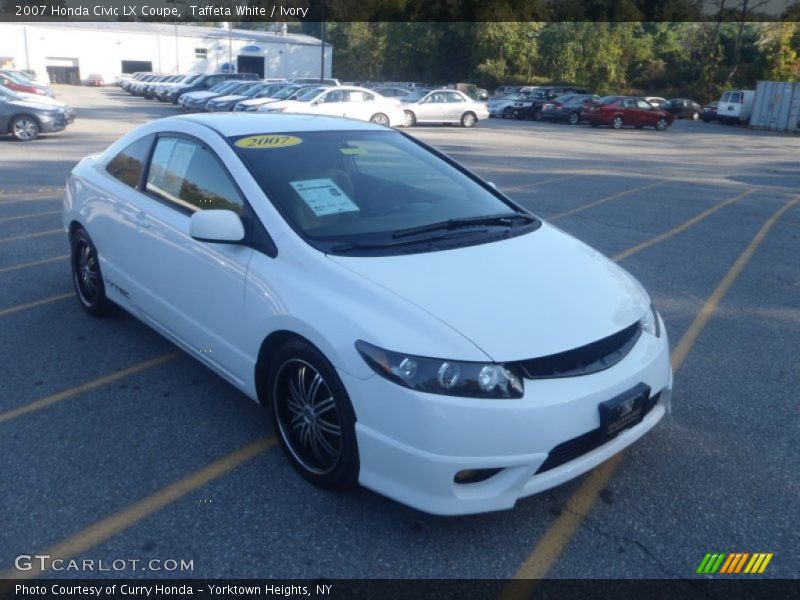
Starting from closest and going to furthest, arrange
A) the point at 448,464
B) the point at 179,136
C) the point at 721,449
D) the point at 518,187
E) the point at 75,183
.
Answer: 1. the point at 448,464
2. the point at 721,449
3. the point at 179,136
4. the point at 75,183
5. the point at 518,187

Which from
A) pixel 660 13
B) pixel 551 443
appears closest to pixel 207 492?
pixel 551 443

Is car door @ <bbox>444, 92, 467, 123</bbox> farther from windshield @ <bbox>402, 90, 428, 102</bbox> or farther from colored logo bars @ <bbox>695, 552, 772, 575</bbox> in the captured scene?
colored logo bars @ <bbox>695, 552, 772, 575</bbox>

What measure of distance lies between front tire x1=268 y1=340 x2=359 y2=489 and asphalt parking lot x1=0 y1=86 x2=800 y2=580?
0.14 m

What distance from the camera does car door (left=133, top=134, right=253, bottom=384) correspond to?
3779 mm

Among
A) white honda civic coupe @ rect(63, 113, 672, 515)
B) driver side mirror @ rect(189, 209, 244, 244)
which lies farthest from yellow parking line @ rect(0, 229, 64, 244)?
driver side mirror @ rect(189, 209, 244, 244)

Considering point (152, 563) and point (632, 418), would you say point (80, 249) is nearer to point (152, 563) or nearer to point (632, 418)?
point (152, 563)

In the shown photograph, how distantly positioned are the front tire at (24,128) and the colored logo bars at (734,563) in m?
19.4

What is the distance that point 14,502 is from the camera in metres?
3.29

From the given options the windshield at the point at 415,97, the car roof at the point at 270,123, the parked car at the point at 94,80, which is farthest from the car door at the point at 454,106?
the parked car at the point at 94,80

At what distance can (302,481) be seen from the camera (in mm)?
3516

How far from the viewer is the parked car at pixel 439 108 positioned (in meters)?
28.3

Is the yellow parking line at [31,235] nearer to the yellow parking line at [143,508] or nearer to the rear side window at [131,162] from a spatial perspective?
the rear side window at [131,162]

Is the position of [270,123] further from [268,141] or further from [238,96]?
[238,96]
